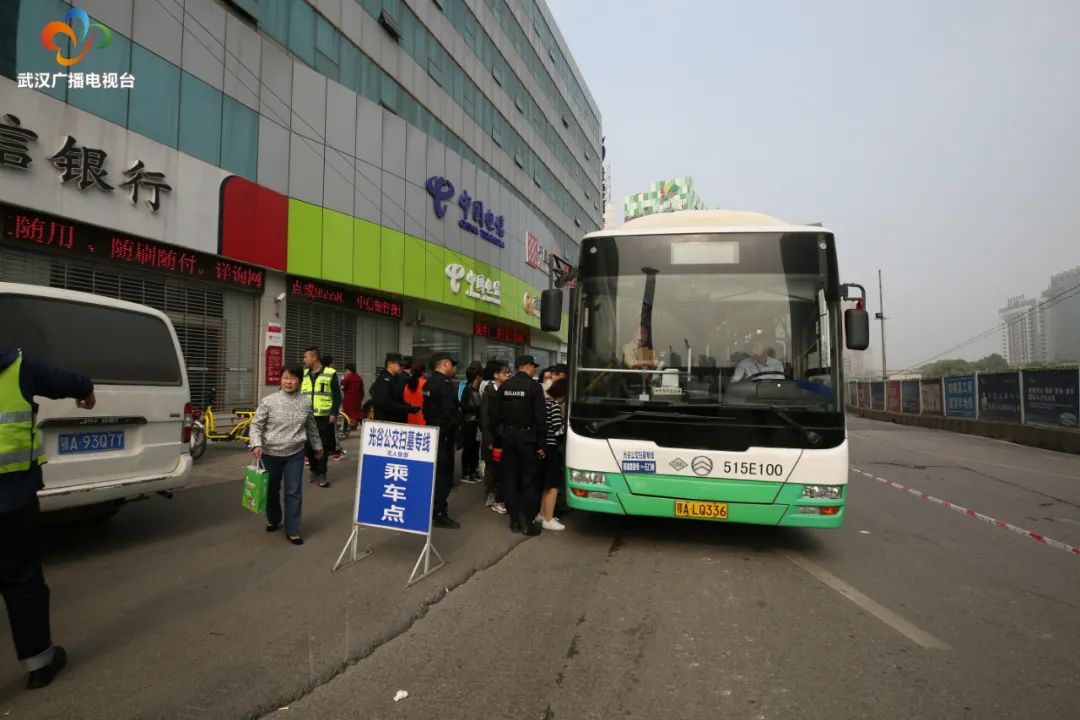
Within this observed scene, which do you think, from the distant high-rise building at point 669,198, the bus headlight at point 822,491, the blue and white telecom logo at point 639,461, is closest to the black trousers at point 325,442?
the blue and white telecom logo at point 639,461

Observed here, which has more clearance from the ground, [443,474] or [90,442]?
[90,442]

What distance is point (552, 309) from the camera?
6156mm

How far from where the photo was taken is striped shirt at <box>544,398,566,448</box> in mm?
6782

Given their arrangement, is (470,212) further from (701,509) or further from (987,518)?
(701,509)

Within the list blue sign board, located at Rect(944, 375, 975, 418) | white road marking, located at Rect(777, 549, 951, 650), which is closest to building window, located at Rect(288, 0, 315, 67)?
white road marking, located at Rect(777, 549, 951, 650)

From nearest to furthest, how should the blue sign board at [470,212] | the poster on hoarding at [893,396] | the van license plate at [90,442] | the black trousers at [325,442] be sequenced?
the van license plate at [90,442]
the black trousers at [325,442]
the blue sign board at [470,212]
the poster on hoarding at [893,396]

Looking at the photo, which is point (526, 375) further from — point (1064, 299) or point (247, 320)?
point (1064, 299)

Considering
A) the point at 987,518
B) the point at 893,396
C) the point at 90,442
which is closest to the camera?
the point at 90,442

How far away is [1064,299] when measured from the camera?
32062mm

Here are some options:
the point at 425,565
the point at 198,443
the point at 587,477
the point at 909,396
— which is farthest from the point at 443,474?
the point at 909,396

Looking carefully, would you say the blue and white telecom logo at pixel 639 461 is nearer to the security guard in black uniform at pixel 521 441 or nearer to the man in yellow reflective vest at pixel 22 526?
the security guard in black uniform at pixel 521 441

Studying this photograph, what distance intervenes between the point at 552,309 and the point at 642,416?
56.6 inches

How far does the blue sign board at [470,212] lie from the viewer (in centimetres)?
2131

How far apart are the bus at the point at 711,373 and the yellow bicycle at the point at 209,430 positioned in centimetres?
618
